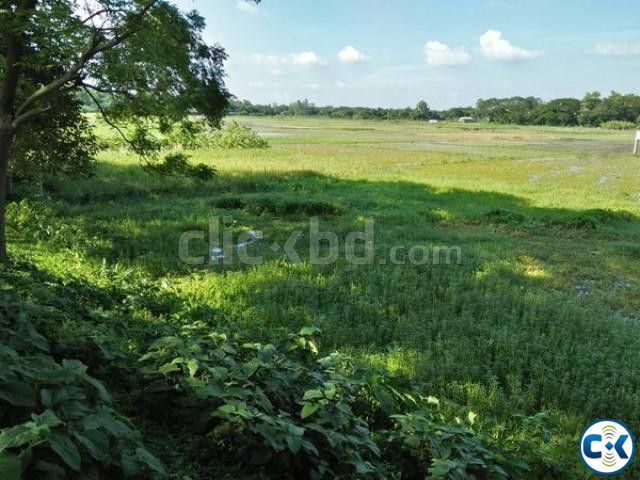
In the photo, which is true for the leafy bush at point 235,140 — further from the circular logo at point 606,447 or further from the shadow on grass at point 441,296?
the circular logo at point 606,447

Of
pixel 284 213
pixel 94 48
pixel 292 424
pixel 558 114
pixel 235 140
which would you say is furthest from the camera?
pixel 558 114

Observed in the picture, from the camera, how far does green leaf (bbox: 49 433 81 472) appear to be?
187cm

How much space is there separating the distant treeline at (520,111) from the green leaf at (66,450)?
11446cm

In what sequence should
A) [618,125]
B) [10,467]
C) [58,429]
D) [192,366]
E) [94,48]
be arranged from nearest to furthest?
[10,467], [58,429], [192,366], [94,48], [618,125]

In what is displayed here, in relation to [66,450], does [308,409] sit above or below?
below

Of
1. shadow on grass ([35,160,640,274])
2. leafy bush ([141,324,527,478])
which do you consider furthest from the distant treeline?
leafy bush ([141,324,527,478])

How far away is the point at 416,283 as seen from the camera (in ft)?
29.2

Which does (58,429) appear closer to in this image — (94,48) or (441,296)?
(441,296)

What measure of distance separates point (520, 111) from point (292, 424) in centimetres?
14927

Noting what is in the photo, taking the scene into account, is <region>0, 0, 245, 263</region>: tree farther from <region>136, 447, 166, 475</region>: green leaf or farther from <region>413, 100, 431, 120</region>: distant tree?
<region>413, 100, 431, 120</region>: distant tree

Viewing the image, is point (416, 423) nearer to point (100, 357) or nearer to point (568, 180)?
point (100, 357)

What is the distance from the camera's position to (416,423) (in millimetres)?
3455

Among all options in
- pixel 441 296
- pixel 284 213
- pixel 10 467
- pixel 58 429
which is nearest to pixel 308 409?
pixel 58 429

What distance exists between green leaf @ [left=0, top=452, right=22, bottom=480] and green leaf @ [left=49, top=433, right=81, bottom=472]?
14cm
